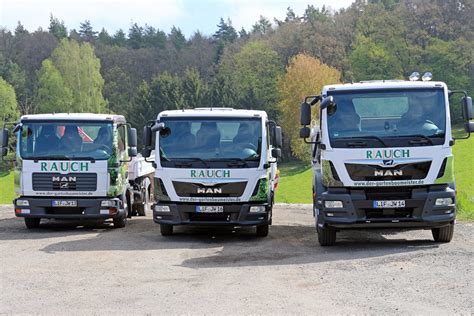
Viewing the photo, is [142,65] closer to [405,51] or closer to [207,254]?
[405,51]

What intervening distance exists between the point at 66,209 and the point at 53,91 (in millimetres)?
68341

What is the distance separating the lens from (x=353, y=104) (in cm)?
1303

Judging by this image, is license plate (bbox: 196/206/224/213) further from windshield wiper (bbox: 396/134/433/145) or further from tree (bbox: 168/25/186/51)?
tree (bbox: 168/25/186/51)

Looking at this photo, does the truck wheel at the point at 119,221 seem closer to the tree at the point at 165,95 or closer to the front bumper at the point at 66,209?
the front bumper at the point at 66,209

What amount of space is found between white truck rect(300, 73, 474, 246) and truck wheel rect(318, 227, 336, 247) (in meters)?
0.42

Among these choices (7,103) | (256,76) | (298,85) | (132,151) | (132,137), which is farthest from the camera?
(256,76)

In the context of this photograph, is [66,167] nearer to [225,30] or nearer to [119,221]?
[119,221]

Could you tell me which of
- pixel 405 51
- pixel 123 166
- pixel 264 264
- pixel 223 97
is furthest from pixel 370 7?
pixel 264 264

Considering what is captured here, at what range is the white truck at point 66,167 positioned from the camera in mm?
16328

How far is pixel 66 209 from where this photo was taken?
16547 millimetres

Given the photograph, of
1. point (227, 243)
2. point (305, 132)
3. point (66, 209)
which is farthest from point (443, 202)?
point (66, 209)

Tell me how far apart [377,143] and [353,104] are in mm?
806

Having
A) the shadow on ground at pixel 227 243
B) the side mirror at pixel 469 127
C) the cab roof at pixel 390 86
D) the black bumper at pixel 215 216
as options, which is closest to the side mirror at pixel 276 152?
the black bumper at pixel 215 216

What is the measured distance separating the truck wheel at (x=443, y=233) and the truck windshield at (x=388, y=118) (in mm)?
1704
